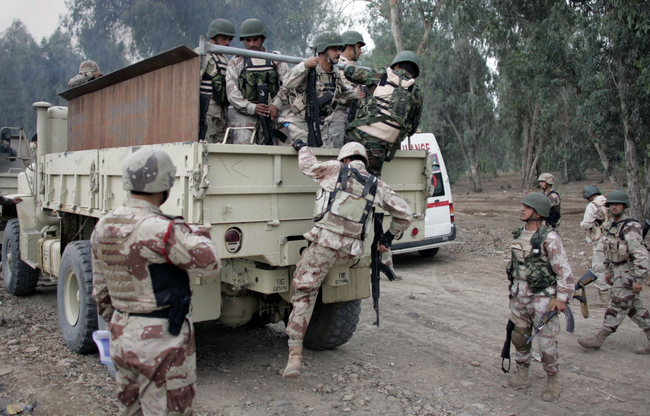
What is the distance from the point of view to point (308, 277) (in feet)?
13.4

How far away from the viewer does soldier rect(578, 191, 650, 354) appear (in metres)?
5.26

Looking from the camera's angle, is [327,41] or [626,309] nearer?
[327,41]

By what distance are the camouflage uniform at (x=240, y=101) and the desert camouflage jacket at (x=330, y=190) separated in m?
1.06

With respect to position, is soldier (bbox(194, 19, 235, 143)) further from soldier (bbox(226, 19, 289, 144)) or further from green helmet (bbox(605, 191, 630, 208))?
green helmet (bbox(605, 191, 630, 208))

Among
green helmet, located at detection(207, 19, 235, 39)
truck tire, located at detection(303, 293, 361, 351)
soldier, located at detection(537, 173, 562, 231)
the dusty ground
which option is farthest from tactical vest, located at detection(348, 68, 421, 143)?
soldier, located at detection(537, 173, 562, 231)

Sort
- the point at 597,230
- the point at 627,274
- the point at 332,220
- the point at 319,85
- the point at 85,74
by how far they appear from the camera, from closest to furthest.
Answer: the point at 332,220 < the point at 319,85 < the point at 627,274 < the point at 85,74 < the point at 597,230

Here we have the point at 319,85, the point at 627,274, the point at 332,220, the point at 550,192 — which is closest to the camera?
the point at 332,220

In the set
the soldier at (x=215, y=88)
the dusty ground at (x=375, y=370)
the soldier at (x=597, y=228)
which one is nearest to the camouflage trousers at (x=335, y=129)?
the soldier at (x=215, y=88)

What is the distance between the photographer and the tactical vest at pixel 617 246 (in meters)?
5.38

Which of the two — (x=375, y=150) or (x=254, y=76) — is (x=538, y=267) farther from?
(x=254, y=76)

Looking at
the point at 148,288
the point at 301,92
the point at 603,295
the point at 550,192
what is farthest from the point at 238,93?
the point at 603,295

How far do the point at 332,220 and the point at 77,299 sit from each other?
8.50 feet

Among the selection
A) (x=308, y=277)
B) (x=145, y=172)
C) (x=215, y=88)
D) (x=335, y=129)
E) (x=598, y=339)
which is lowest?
(x=598, y=339)

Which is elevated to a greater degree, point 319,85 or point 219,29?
point 219,29
